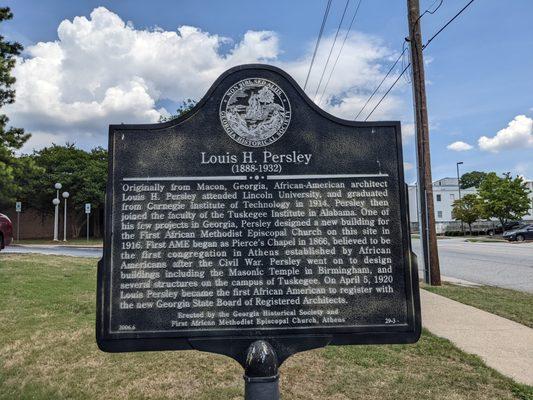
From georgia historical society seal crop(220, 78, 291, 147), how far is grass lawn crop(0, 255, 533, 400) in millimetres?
2174

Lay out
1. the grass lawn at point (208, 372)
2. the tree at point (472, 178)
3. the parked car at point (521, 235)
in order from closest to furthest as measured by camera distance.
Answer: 1. the grass lawn at point (208, 372)
2. the parked car at point (521, 235)
3. the tree at point (472, 178)

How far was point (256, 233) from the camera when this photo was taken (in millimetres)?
2879

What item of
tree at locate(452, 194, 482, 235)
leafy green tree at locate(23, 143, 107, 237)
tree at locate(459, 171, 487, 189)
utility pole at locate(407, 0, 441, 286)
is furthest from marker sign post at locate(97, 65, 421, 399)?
tree at locate(459, 171, 487, 189)

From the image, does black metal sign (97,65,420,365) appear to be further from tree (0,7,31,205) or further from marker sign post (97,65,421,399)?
tree (0,7,31,205)

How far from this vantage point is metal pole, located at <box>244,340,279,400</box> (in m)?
2.59

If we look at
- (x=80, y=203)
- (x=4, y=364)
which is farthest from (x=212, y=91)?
(x=80, y=203)

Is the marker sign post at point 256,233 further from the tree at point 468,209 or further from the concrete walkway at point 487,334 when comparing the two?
the tree at point 468,209

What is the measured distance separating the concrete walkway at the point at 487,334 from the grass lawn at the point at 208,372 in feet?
0.77

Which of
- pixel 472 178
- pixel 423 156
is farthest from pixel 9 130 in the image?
pixel 472 178

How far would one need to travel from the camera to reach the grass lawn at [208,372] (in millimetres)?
3756

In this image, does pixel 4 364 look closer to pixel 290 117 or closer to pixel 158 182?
pixel 158 182

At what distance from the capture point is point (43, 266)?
10.5 metres

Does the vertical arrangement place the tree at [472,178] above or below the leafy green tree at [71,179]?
above

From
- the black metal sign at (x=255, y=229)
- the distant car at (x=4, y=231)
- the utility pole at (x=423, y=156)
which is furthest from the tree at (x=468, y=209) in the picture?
the black metal sign at (x=255, y=229)
